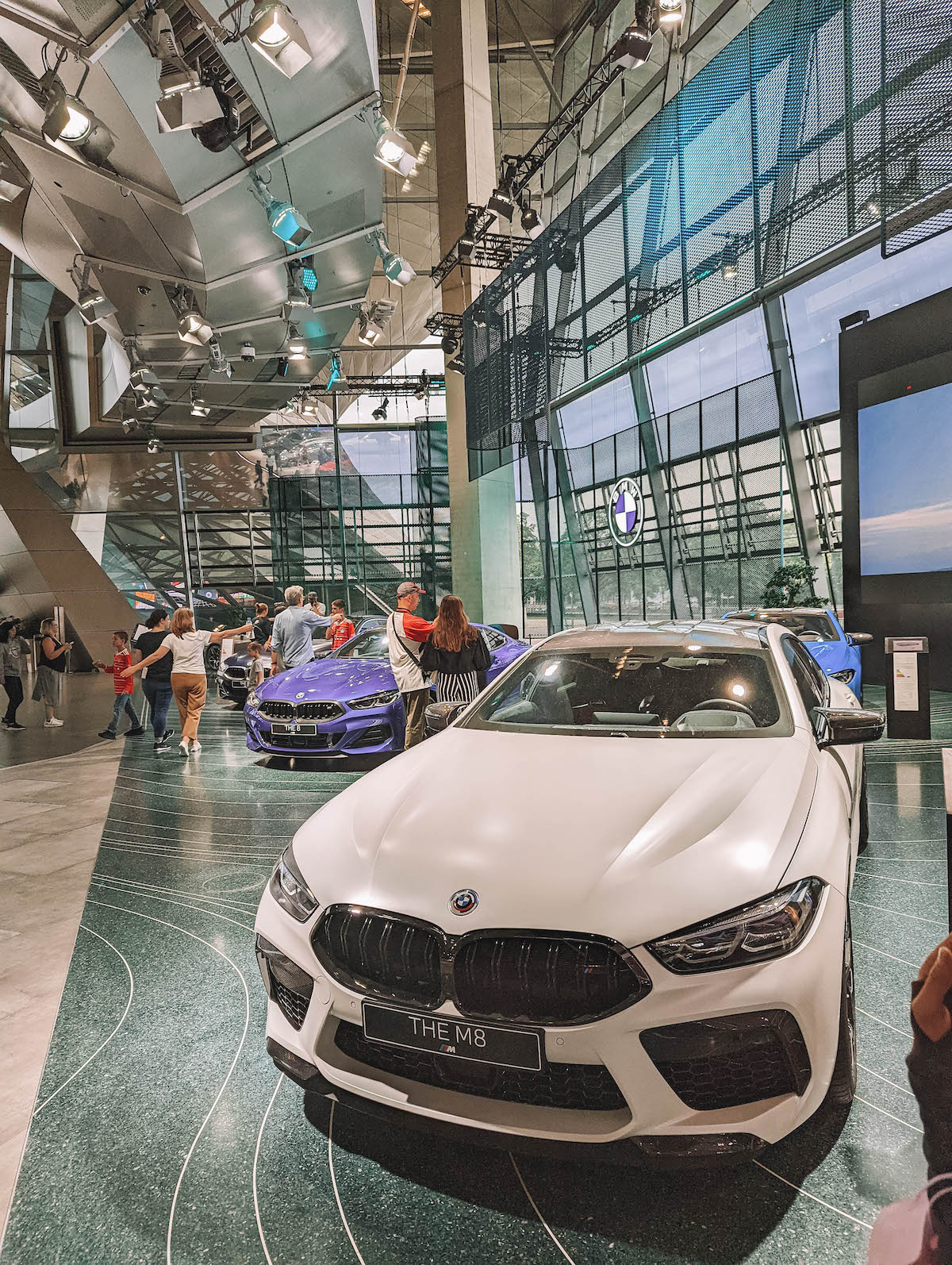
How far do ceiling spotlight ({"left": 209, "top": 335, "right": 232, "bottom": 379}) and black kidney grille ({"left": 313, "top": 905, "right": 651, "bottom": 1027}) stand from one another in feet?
33.4

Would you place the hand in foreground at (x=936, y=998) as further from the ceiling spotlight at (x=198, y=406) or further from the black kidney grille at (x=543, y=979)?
the ceiling spotlight at (x=198, y=406)

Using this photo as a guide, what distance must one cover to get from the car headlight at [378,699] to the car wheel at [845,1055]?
204 inches

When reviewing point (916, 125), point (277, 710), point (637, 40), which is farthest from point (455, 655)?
point (637, 40)

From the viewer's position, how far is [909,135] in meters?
6.05

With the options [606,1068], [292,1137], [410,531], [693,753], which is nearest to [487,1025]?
[606,1068]

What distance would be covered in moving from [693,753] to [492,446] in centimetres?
1271

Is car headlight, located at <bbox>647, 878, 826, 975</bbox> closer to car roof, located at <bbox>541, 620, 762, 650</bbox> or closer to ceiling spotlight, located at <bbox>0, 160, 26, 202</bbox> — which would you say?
car roof, located at <bbox>541, 620, 762, 650</bbox>

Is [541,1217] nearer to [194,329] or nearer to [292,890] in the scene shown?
[292,890]

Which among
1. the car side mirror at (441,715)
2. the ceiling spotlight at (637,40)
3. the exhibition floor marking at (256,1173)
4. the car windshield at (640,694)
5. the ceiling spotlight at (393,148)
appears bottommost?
the exhibition floor marking at (256,1173)

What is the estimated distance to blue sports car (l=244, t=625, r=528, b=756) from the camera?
6770mm

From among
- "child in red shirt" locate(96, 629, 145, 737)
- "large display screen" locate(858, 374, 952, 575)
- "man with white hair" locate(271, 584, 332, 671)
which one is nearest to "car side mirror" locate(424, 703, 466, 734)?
"man with white hair" locate(271, 584, 332, 671)

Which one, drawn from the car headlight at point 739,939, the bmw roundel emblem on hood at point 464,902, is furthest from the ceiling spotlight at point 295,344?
the car headlight at point 739,939

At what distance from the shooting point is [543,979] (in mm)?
1668

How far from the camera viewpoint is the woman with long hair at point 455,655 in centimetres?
575
